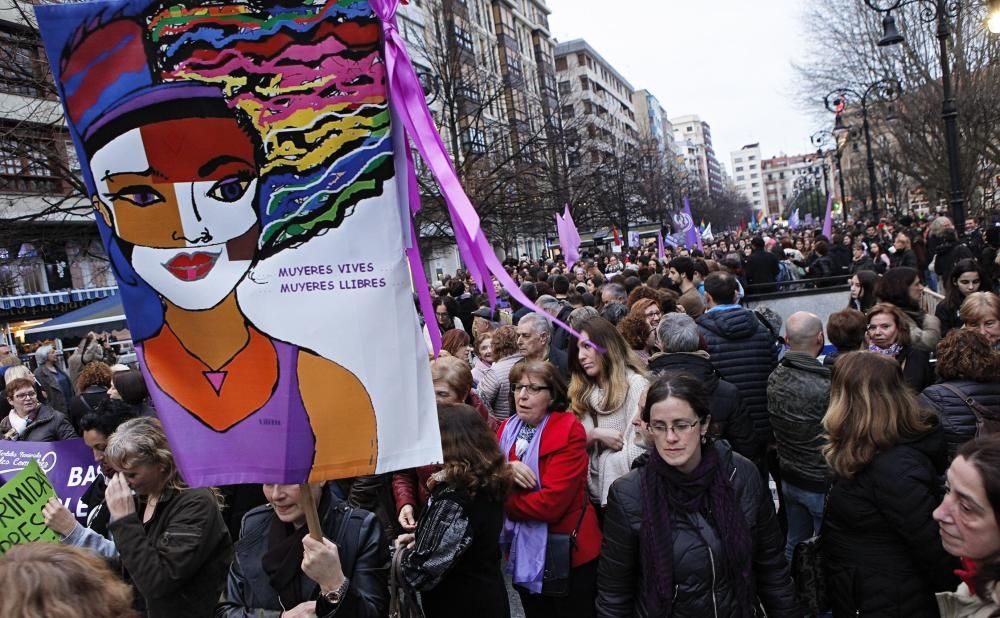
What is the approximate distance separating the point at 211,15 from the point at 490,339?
431 centimetres

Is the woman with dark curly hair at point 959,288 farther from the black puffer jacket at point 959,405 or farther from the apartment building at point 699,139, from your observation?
the apartment building at point 699,139

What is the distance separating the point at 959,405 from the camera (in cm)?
354

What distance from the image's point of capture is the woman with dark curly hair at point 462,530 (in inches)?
117

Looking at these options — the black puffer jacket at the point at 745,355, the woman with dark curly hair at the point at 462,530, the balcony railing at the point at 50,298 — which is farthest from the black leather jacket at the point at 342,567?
the balcony railing at the point at 50,298

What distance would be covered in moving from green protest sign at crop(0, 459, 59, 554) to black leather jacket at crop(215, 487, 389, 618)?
973 mm

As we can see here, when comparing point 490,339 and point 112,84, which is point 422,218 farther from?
point 112,84

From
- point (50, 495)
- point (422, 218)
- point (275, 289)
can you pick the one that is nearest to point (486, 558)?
point (275, 289)

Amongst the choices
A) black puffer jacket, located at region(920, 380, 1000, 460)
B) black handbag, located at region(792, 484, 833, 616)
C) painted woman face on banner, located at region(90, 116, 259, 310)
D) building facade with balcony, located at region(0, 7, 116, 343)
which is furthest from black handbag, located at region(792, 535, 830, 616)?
building facade with balcony, located at region(0, 7, 116, 343)

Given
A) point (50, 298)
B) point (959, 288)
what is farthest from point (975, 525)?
point (50, 298)

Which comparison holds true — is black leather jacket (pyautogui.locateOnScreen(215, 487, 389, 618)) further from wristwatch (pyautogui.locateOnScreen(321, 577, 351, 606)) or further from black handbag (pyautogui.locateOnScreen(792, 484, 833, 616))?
black handbag (pyautogui.locateOnScreen(792, 484, 833, 616))

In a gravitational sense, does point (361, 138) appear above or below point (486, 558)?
above

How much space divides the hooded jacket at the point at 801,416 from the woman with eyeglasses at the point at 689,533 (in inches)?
58.7

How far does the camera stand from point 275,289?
6.87 ft

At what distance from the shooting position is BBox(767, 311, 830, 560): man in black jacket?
13.7 ft
